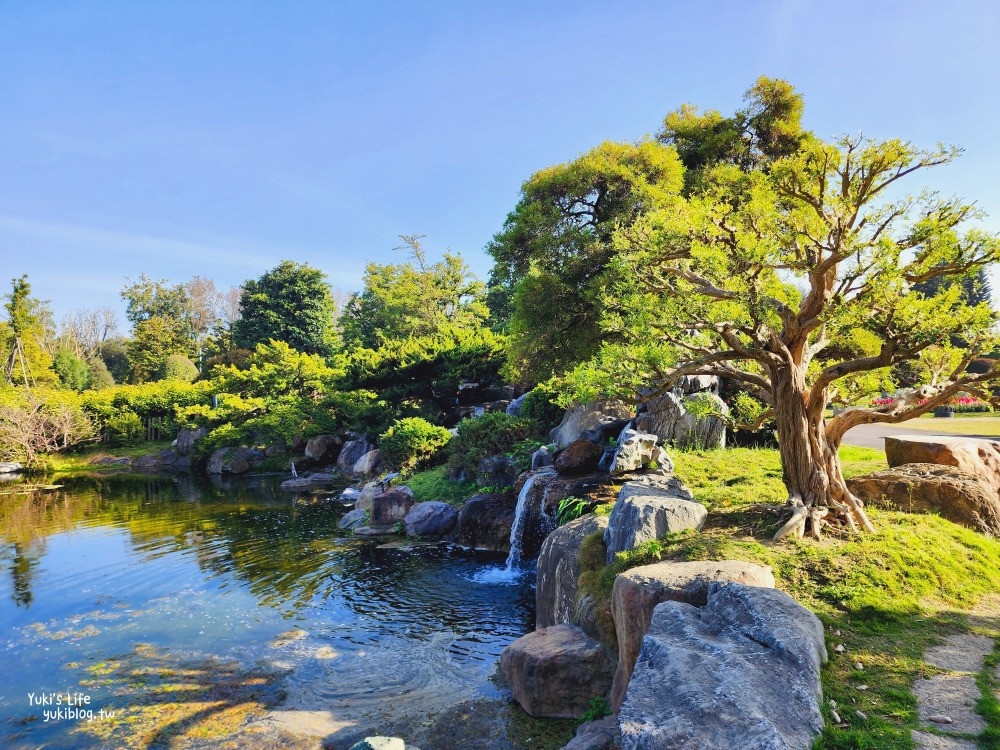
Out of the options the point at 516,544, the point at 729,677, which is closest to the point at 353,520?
the point at 516,544

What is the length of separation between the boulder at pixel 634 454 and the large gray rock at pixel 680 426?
5.72 ft

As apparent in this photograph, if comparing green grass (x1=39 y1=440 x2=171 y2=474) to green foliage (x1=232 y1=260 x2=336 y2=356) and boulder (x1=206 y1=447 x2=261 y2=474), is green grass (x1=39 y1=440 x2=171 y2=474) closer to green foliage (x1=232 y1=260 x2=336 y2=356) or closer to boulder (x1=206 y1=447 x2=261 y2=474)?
boulder (x1=206 y1=447 x2=261 y2=474)

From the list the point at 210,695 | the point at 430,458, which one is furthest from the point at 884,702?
the point at 430,458

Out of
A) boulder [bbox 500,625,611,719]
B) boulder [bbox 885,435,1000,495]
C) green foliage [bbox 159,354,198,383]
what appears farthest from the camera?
green foliage [bbox 159,354,198,383]

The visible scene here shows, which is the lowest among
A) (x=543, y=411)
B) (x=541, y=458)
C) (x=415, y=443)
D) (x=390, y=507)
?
(x=390, y=507)

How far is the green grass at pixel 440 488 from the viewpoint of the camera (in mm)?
17109

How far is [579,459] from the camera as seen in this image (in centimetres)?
1358

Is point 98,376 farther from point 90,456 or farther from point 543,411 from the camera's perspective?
point 543,411

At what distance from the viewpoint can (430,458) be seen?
21.0 metres

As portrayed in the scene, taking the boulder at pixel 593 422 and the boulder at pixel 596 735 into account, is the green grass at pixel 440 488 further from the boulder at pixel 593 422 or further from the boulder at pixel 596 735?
the boulder at pixel 596 735

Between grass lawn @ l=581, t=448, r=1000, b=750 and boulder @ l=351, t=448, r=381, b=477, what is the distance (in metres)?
17.5

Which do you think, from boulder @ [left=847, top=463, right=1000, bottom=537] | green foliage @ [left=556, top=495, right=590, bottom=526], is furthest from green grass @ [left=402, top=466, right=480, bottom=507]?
boulder @ [left=847, top=463, right=1000, bottom=537]

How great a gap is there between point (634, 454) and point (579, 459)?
149 cm

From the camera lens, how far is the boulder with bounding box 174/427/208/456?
1443 inches
